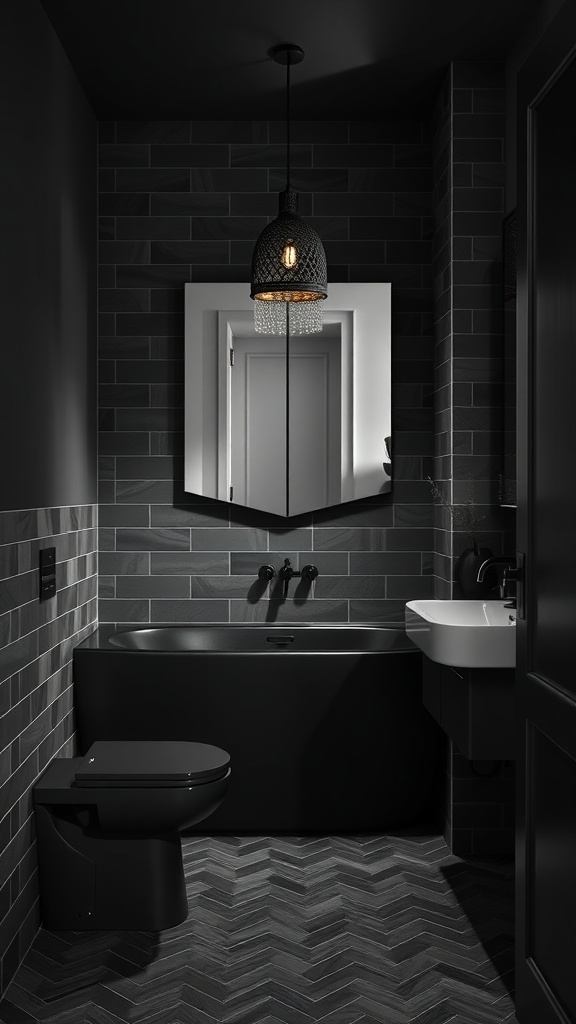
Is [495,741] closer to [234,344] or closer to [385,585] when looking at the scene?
[385,585]

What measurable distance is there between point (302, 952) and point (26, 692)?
3.68ft

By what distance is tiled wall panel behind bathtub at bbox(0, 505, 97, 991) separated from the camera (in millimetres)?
2527

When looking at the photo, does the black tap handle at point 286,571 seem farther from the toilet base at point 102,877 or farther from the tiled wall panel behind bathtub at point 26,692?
the toilet base at point 102,877

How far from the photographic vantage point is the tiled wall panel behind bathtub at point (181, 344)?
4.11m

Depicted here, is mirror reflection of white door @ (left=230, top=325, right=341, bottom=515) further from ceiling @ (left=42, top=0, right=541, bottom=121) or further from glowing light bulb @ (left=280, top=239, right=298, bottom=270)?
ceiling @ (left=42, top=0, right=541, bottom=121)

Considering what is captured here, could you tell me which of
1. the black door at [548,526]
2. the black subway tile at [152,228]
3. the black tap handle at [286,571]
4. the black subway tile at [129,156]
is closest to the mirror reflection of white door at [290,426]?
the black tap handle at [286,571]

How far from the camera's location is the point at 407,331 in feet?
13.6

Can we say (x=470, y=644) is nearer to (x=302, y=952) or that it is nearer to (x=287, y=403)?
(x=302, y=952)

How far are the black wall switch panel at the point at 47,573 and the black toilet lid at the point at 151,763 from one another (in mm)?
530

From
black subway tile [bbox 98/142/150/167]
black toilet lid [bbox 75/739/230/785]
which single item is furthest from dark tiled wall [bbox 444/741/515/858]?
black subway tile [bbox 98/142/150/167]

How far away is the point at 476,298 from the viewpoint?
356cm

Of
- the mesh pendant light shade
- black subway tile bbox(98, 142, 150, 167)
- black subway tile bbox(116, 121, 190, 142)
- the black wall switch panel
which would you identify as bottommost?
the black wall switch panel

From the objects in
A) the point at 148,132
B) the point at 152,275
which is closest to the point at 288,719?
the point at 152,275

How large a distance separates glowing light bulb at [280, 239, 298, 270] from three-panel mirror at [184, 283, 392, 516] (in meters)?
0.81
